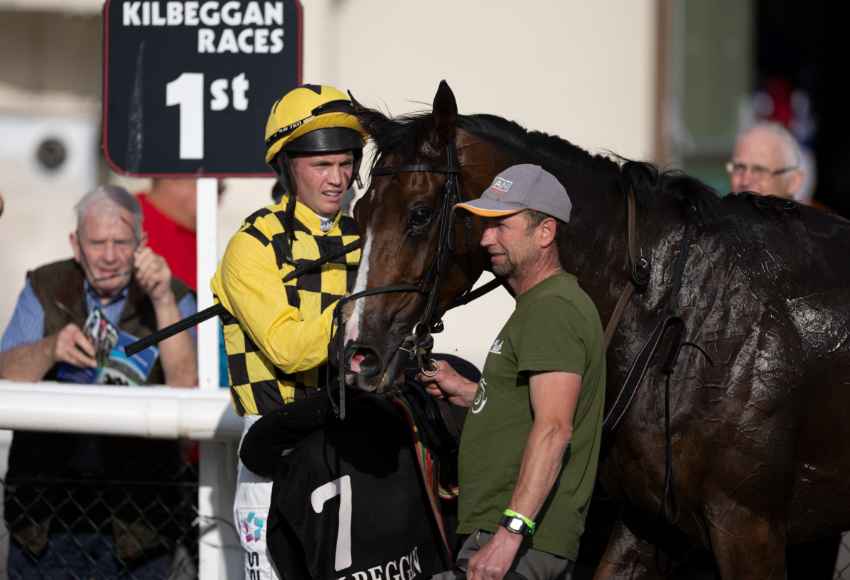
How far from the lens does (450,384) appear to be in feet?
11.4

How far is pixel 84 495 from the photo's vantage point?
455 centimetres

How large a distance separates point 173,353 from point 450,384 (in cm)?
150

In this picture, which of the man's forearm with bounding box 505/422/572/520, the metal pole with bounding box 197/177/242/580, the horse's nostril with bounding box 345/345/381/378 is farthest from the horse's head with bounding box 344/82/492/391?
the metal pole with bounding box 197/177/242/580

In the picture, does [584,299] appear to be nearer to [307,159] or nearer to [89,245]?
[307,159]

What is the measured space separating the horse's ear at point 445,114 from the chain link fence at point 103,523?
5.72ft

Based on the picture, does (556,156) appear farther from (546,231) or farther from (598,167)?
(546,231)

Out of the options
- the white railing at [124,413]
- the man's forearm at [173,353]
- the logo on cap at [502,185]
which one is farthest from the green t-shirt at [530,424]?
the man's forearm at [173,353]

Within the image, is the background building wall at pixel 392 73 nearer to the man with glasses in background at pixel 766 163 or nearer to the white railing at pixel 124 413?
the man with glasses in background at pixel 766 163

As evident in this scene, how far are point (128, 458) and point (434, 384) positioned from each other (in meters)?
1.58

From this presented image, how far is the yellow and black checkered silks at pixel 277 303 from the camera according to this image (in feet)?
11.0

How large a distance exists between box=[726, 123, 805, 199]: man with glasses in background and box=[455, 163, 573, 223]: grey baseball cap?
100 inches

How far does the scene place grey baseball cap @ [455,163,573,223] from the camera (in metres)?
3.10

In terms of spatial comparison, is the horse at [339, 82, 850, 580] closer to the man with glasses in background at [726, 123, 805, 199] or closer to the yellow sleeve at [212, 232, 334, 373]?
the yellow sleeve at [212, 232, 334, 373]

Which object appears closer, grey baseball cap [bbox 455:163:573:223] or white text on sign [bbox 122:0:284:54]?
grey baseball cap [bbox 455:163:573:223]
